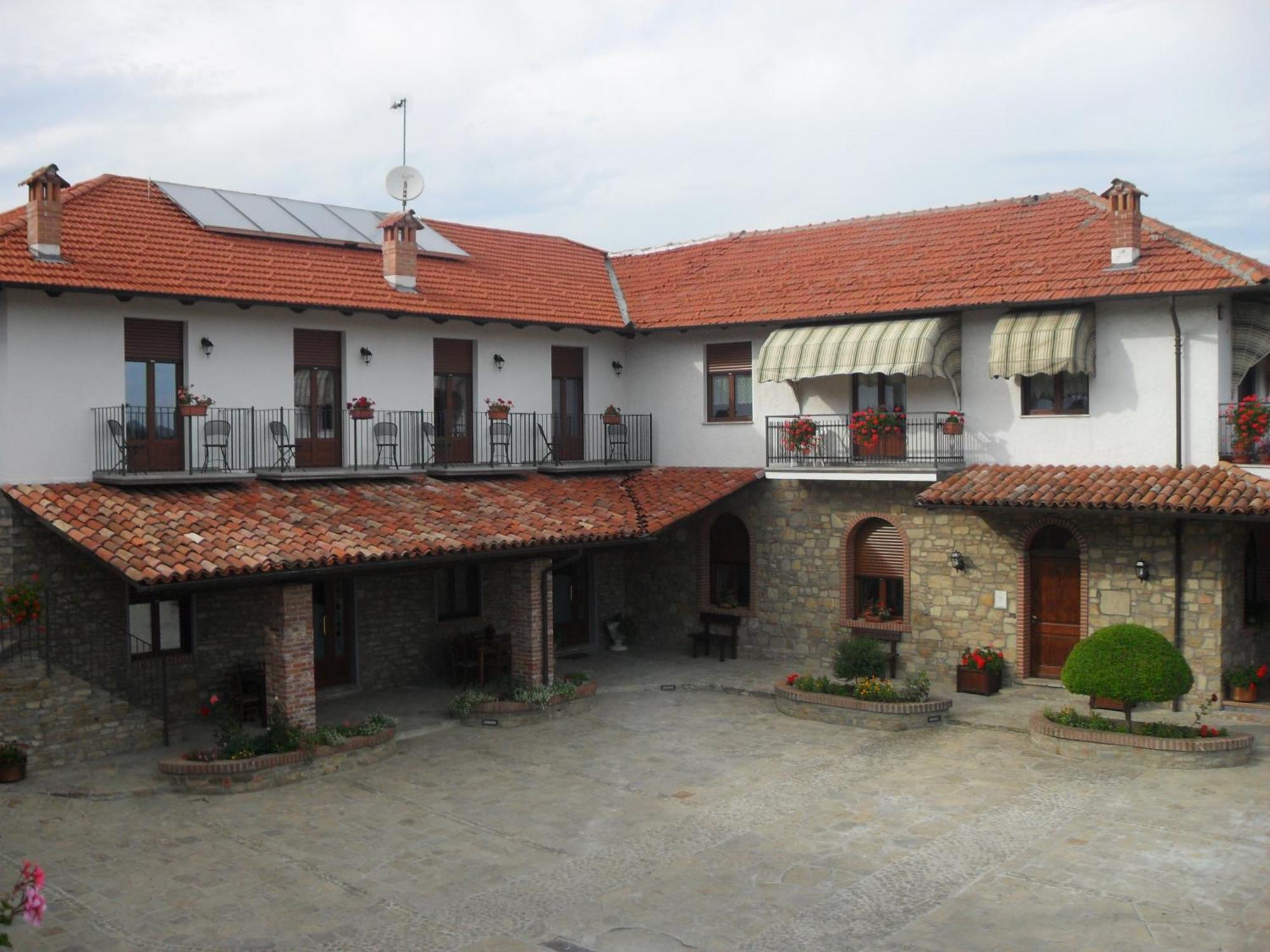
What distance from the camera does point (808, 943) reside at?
1088cm

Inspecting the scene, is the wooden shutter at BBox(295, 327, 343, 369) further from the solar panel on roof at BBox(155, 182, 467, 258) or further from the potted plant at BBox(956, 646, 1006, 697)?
the potted plant at BBox(956, 646, 1006, 697)

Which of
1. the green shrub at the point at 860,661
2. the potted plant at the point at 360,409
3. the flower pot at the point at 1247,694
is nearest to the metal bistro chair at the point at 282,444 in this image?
the potted plant at the point at 360,409

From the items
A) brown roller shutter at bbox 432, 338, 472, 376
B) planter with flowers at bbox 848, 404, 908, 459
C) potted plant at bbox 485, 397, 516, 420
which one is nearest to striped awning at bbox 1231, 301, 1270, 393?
planter with flowers at bbox 848, 404, 908, 459

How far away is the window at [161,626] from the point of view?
17938 millimetres

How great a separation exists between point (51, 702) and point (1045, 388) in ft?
54.1

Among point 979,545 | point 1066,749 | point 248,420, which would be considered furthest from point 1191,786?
point 248,420

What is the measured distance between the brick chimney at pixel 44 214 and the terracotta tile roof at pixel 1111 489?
1430 centimetres

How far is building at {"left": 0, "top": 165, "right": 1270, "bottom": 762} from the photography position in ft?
57.0

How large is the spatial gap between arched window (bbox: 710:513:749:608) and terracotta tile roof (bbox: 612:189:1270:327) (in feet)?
13.9

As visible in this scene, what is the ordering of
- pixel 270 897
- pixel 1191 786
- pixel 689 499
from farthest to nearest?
pixel 689 499 < pixel 1191 786 < pixel 270 897

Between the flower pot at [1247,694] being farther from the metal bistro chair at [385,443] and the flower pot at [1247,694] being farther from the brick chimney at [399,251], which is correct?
the brick chimney at [399,251]

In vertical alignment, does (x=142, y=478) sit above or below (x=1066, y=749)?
above

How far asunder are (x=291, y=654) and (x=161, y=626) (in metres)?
2.83

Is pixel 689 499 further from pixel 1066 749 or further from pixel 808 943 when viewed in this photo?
pixel 808 943
